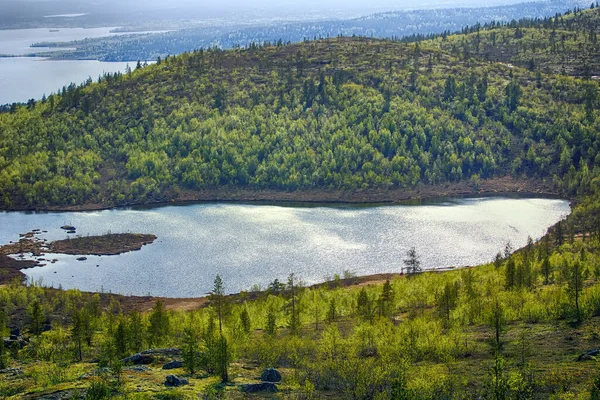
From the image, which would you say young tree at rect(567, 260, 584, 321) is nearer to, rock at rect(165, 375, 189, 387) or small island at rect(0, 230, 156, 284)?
rock at rect(165, 375, 189, 387)

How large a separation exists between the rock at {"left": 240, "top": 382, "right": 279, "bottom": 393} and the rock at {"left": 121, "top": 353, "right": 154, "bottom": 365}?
15473mm

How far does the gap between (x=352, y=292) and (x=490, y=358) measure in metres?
37.6

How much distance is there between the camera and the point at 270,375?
80.4 m

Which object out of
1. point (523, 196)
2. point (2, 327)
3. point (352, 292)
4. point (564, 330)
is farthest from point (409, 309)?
point (523, 196)

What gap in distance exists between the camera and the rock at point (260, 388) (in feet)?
254

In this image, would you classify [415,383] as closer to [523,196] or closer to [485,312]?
[485,312]

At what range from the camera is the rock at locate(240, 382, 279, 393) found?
77.3m

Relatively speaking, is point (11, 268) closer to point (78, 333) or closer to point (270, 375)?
point (78, 333)

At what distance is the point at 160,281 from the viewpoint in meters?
141

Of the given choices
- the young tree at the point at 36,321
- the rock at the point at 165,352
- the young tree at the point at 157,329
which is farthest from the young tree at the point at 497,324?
the young tree at the point at 36,321

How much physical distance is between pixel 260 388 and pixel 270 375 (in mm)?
3075

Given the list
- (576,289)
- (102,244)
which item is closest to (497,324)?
(576,289)

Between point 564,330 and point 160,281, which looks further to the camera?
point 160,281

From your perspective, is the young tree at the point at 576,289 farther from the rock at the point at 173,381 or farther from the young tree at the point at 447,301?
the rock at the point at 173,381
